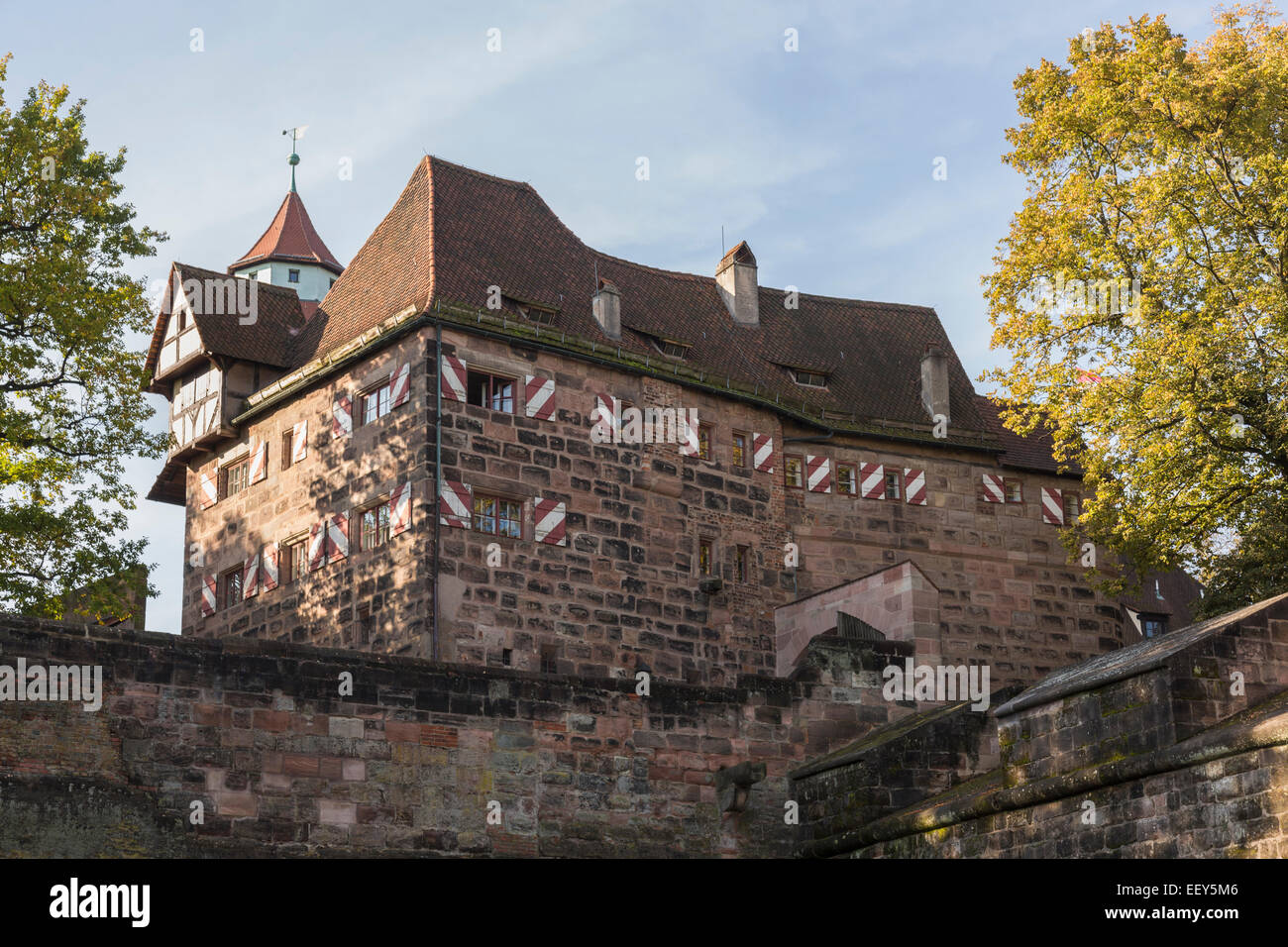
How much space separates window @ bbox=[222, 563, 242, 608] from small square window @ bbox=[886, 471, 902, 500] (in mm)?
10654

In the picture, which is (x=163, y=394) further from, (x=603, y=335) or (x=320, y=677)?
(x=320, y=677)

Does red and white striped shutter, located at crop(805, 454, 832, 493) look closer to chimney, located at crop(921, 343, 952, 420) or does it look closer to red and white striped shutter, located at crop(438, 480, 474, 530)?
chimney, located at crop(921, 343, 952, 420)

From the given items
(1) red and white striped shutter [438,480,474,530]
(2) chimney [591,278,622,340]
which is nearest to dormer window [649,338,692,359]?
(2) chimney [591,278,622,340]

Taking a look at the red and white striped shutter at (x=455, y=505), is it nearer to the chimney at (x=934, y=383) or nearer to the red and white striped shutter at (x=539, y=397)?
the red and white striped shutter at (x=539, y=397)

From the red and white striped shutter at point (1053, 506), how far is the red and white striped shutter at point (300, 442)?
1290cm

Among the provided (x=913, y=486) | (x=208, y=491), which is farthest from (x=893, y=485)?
(x=208, y=491)

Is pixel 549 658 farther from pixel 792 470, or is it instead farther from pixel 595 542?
pixel 792 470

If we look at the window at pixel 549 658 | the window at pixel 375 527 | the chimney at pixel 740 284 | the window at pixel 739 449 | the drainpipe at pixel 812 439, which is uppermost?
the chimney at pixel 740 284

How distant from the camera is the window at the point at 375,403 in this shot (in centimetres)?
2569

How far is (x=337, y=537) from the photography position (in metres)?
25.9

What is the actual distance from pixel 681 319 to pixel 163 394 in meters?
8.71

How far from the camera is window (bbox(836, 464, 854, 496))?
98.6 feet

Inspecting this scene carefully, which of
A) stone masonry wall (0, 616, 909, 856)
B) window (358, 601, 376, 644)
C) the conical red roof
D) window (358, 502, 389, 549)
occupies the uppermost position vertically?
the conical red roof

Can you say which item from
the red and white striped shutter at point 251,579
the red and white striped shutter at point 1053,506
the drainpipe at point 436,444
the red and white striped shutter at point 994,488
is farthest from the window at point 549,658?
the red and white striped shutter at point 1053,506
